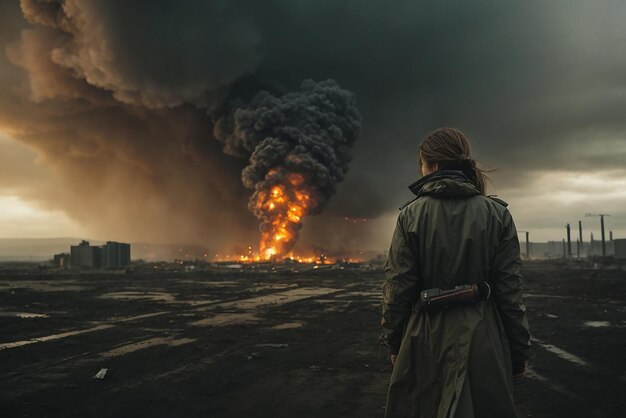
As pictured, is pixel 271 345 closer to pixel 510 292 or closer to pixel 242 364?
pixel 242 364

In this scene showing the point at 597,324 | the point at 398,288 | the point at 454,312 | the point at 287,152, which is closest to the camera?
the point at 454,312

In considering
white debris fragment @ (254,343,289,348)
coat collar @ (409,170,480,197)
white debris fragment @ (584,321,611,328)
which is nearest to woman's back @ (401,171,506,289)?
coat collar @ (409,170,480,197)

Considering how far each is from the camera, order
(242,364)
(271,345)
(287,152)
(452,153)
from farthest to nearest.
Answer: (287,152) < (271,345) < (242,364) < (452,153)

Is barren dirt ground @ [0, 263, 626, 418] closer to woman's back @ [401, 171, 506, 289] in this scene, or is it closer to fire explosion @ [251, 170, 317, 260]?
woman's back @ [401, 171, 506, 289]

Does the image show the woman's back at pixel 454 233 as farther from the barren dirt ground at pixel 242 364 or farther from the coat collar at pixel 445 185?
the barren dirt ground at pixel 242 364

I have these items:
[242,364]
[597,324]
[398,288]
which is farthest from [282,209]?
[398,288]

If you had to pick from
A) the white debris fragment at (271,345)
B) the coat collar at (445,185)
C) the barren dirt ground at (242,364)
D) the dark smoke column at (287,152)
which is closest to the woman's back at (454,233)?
the coat collar at (445,185)

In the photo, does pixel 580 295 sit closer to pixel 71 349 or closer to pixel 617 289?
pixel 617 289
